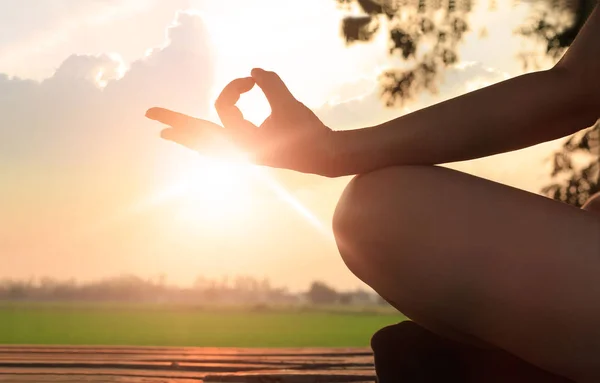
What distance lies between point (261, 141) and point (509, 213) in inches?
9.1

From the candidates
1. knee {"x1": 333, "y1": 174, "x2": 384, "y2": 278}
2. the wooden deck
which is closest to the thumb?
knee {"x1": 333, "y1": 174, "x2": 384, "y2": 278}

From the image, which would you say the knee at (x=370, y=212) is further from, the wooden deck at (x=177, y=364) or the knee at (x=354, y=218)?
the wooden deck at (x=177, y=364)

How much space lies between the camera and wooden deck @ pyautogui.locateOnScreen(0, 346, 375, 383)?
270cm

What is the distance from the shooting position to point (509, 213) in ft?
1.63

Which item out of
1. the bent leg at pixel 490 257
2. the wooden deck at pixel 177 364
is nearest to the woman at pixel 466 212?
the bent leg at pixel 490 257

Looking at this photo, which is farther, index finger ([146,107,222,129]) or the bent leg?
index finger ([146,107,222,129])

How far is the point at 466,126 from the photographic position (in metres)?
0.56

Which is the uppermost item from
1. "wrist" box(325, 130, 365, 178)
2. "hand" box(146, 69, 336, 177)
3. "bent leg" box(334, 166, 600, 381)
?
"hand" box(146, 69, 336, 177)

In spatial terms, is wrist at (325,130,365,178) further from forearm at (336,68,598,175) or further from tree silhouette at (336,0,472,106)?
tree silhouette at (336,0,472,106)

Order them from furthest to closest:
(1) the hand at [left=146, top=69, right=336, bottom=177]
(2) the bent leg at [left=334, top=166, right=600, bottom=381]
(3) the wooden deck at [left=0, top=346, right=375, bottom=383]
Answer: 1. (3) the wooden deck at [left=0, top=346, right=375, bottom=383]
2. (1) the hand at [left=146, top=69, right=336, bottom=177]
3. (2) the bent leg at [left=334, top=166, right=600, bottom=381]

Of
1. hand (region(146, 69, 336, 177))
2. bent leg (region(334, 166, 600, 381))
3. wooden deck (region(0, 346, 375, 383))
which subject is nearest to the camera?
bent leg (region(334, 166, 600, 381))

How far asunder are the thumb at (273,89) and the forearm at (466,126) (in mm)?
79

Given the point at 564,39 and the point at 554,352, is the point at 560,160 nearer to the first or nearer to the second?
the point at 564,39

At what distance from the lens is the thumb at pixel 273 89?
62 cm
